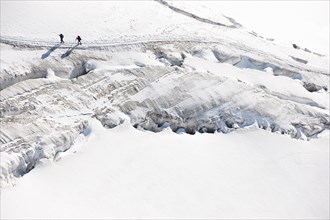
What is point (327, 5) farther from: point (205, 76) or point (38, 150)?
point (38, 150)

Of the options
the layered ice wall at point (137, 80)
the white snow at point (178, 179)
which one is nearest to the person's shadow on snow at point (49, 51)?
the layered ice wall at point (137, 80)

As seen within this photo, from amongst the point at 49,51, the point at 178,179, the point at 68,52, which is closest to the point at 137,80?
the point at 68,52

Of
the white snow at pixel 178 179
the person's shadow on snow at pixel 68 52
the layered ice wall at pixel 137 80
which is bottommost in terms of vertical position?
the white snow at pixel 178 179

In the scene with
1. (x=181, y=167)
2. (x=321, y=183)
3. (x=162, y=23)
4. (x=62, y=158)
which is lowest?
(x=321, y=183)

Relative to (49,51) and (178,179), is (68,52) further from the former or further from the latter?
(178,179)

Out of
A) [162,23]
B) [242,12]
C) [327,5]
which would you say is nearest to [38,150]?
[162,23]

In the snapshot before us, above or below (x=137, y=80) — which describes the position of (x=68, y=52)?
above

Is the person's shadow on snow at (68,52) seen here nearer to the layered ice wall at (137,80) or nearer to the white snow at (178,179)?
the layered ice wall at (137,80)

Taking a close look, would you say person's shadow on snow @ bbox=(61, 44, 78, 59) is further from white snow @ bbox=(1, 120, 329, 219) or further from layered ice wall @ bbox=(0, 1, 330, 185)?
white snow @ bbox=(1, 120, 329, 219)

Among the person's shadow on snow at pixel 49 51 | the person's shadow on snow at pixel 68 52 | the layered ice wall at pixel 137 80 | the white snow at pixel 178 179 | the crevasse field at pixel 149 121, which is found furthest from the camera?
the person's shadow on snow at pixel 68 52
